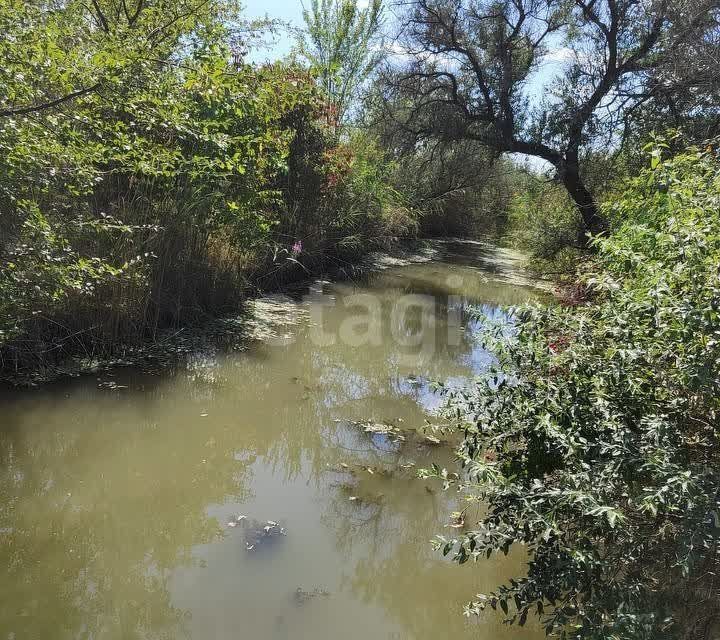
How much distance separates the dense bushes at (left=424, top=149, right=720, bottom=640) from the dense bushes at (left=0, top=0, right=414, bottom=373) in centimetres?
256

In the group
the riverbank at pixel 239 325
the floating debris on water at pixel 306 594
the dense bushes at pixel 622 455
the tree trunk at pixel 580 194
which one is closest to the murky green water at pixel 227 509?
the floating debris on water at pixel 306 594

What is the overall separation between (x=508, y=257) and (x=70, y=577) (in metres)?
15.3

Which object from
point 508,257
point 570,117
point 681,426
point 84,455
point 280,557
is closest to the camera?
point 681,426

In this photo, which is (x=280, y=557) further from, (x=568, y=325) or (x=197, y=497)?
(x=568, y=325)

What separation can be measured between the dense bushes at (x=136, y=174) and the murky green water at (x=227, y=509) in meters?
0.84

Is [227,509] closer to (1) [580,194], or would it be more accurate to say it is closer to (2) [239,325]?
(2) [239,325]

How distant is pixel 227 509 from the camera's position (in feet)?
10.9

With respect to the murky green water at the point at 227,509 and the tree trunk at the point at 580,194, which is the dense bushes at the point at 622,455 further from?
the tree trunk at the point at 580,194

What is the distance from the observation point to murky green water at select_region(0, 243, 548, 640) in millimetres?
2562

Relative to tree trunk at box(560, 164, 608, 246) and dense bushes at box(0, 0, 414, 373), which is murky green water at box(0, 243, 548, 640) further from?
tree trunk at box(560, 164, 608, 246)

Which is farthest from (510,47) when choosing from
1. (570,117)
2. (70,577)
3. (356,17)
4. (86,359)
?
(70,577)

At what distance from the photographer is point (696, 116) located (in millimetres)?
8844

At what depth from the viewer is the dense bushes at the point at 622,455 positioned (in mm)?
1793

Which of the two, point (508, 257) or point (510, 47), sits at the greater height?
point (510, 47)
